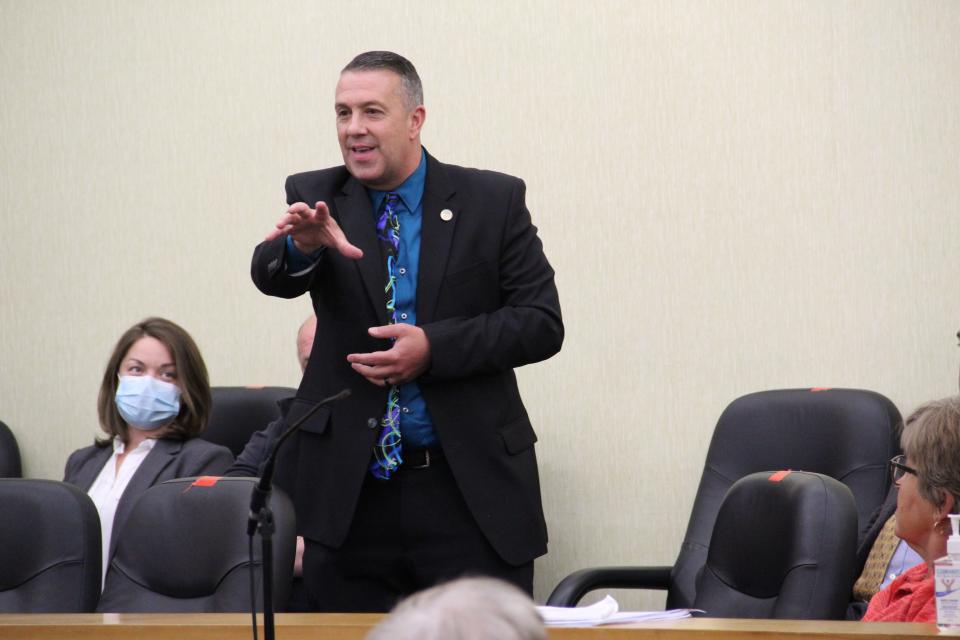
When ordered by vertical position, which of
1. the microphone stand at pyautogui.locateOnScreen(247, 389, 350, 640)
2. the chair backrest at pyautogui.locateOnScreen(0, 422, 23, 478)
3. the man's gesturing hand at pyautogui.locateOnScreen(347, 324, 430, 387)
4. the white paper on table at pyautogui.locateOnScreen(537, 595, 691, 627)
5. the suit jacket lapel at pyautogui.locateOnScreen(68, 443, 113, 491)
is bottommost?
the chair backrest at pyautogui.locateOnScreen(0, 422, 23, 478)

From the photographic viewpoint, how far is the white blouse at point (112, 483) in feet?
11.2

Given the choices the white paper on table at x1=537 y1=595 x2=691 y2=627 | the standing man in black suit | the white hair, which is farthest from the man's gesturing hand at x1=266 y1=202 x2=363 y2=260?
the white hair

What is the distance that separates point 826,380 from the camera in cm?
385

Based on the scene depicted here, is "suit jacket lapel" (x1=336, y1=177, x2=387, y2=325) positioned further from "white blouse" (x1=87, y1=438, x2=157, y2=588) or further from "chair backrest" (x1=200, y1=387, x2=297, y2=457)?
"chair backrest" (x1=200, y1=387, x2=297, y2=457)

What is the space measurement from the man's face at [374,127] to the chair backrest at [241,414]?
1418 mm

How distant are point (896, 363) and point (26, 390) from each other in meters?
3.04

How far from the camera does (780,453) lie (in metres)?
3.39

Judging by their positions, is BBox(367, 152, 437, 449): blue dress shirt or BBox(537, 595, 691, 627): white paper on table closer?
BBox(537, 595, 691, 627): white paper on table

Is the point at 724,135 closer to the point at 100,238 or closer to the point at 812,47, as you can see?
the point at 812,47

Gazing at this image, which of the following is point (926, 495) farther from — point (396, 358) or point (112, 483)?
point (112, 483)

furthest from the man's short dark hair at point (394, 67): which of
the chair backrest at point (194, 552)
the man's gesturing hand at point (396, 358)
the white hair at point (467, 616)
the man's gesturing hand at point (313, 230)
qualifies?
the white hair at point (467, 616)

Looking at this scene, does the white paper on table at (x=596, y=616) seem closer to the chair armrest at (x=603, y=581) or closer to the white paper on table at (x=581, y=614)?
the white paper on table at (x=581, y=614)

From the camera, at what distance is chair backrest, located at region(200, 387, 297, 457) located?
3938 mm

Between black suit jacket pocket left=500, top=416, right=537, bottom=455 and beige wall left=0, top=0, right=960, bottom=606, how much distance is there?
4.47 ft
